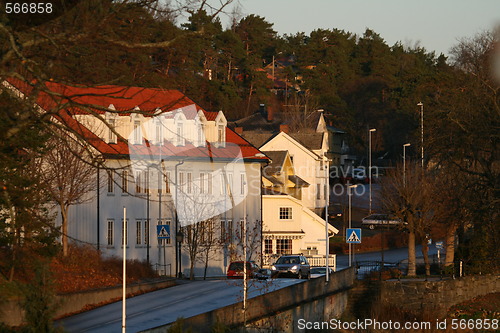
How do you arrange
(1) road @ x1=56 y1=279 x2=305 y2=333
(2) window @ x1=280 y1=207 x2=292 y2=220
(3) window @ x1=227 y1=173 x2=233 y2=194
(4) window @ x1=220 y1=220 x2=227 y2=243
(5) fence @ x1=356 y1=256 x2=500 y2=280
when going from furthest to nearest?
1. (2) window @ x1=280 y1=207 x2=292 y2=220
2. (3) window @ x1=227 y1=173 x2=233 y2=194
3. (4) window @ x1=220 y1=220 x2=227 y2=243
4. (5) fence @ x1=356 y1=256 x2=500 y2=280
5. (1) road @ x1=56 y1=279 x2=305 y2=333

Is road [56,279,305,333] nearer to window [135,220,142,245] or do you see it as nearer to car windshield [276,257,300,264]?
car windshield [276,257,300,264]

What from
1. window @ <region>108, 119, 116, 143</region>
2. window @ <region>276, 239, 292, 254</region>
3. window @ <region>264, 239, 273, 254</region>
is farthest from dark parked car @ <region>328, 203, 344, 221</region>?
window @ <region>108, 119, 116, 143</region>

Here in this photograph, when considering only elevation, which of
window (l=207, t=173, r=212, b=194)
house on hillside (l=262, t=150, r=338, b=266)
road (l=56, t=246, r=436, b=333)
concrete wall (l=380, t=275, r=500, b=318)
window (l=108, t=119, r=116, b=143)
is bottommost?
concrete wall (l=380, t=275, r=500, b=318)

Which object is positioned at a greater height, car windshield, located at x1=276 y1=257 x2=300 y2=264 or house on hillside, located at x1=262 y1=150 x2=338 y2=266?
house on hillside, located at x1=262 y1=150 x2=338 y2=266

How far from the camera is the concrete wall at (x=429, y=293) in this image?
4184cm

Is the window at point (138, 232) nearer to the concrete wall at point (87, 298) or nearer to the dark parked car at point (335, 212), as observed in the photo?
the concrete wall at point (87, 298)

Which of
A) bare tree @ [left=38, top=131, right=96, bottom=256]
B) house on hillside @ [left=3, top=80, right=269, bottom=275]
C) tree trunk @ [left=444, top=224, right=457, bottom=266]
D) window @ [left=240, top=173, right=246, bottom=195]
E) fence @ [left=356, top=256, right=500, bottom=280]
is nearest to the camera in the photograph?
bare tree @ [left=38, top=131, right=96, bottom=256]

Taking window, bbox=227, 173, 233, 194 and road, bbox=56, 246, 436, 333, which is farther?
window, bbox=227, 173, 233, 194

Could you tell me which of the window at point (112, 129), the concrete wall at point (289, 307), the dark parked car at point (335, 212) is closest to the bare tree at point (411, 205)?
the concrete wall at point (289, 307)

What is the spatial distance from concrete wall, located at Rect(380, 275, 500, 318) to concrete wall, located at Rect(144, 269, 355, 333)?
7.23 ft

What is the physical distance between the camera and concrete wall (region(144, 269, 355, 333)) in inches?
950

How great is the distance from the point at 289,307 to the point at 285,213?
35.7m

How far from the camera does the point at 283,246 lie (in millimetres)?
67812

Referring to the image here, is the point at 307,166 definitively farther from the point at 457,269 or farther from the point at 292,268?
the point at 292,268
